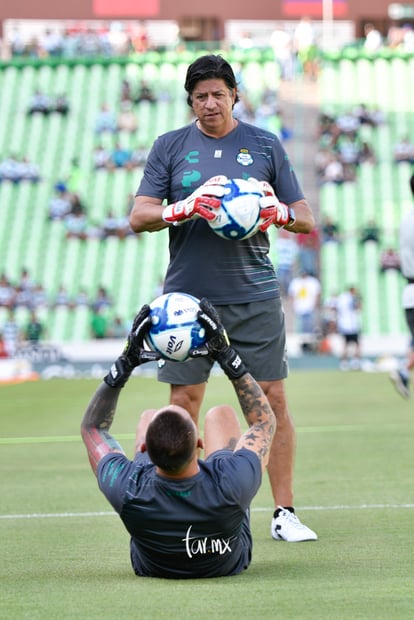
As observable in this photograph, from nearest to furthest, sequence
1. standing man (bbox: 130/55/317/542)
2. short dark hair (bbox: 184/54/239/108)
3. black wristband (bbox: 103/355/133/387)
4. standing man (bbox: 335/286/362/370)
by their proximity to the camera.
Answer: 1. black wristband (bbox: 103/355/133/387)
2. short dark hair (bbox: 184/54/239/108)
3. standing man (bbox: 130/55/317/542)
4. standing man (bbox: 335/286/362/370)

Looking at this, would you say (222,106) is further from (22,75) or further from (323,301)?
(22,75)

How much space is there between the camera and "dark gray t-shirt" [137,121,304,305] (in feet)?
22.0

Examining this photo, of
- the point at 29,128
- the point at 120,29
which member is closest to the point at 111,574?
the point at 29,128

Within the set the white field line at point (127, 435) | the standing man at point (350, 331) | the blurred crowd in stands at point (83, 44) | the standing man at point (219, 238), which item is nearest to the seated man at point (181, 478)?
the standing man at point (219, 238)

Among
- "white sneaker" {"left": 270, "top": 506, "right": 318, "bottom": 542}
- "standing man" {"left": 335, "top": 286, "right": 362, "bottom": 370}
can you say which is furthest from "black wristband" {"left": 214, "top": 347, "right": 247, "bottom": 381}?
"standing man" {"left": 335, "top": 286, "right": 362, "bottom": 370}

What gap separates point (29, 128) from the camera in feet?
137

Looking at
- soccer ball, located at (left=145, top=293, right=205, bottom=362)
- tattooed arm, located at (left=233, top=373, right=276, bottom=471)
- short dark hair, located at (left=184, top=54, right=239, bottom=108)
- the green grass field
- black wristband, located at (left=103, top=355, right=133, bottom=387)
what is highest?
short dark hair, located at (left=184, top=54, right=239, bottom=108)

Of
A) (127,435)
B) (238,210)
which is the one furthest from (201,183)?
(127,435)

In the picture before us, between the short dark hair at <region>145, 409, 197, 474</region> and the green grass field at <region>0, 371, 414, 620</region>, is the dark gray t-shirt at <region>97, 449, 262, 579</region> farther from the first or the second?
the short dark hair at <region>145, 409, 197, 474</region>

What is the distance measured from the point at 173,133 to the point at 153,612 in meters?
2.88

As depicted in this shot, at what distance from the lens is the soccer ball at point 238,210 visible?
20.4ft

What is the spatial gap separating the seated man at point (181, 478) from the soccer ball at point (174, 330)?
0.14 ft

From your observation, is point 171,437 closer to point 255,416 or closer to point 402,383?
point 255,416

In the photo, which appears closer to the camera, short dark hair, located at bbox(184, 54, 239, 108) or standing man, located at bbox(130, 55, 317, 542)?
short dark hair, located at bbox(184, 54, 239, 108)
